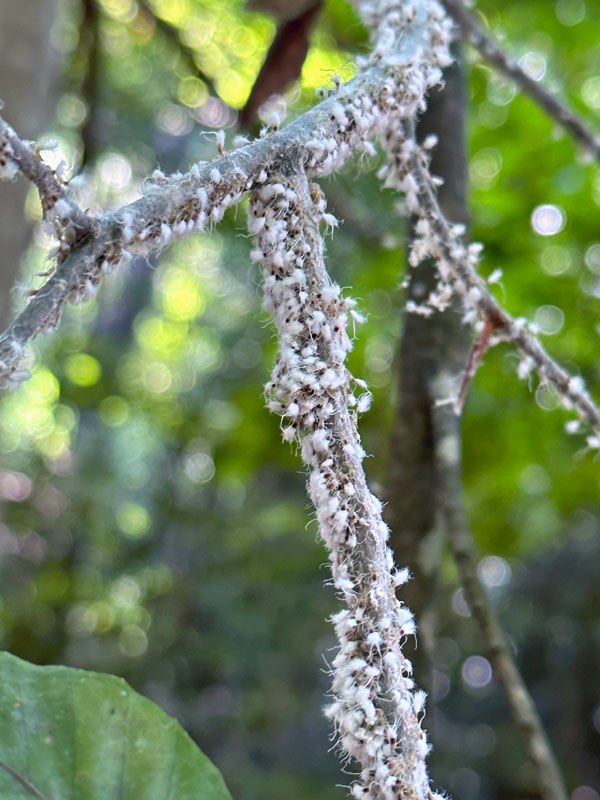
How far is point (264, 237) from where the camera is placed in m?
0.30

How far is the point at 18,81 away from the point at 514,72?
67cm

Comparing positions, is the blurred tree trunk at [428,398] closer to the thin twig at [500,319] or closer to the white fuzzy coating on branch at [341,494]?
the thin twig at [500,319]

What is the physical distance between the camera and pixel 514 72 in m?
0.58

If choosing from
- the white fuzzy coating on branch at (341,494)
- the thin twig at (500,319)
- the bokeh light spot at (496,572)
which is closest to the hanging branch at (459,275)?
the thin twig at (500,319)

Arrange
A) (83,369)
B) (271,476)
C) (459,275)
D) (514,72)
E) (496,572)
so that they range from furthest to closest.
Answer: (496,572), (271,476), (83,369), (514,72), (459,275)

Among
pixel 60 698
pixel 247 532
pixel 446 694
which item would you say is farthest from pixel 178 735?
pixel 446 694

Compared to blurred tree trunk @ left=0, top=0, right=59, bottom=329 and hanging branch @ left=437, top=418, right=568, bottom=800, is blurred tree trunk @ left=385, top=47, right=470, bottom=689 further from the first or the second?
blurred tree trunk @ left=0, top=0, right=59, bottom=329

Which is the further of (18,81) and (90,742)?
(18,81)

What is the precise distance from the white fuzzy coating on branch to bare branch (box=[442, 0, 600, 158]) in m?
0.34

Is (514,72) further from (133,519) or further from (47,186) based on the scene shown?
(133,519)

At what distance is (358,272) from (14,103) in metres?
0.55

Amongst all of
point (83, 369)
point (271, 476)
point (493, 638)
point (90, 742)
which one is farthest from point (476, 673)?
Answer: point (90, 742)

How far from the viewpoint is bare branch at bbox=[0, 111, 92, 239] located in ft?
0.74

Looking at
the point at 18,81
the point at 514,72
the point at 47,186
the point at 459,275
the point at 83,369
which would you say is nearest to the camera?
the point at 47,186
